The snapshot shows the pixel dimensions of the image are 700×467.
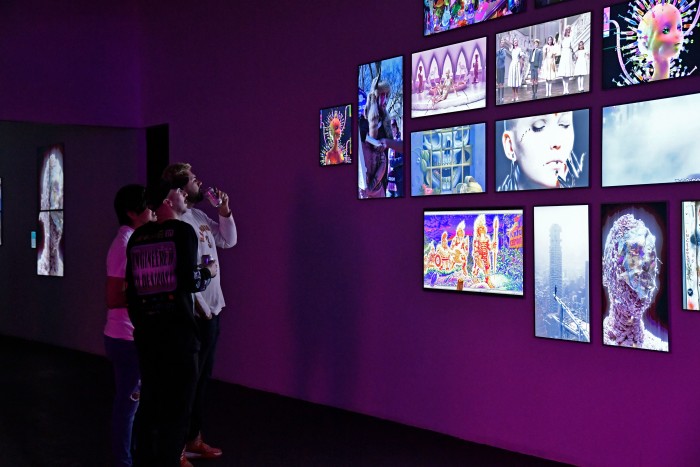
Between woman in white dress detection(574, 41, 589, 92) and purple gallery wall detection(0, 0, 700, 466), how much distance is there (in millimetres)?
65

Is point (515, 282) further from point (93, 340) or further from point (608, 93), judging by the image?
point (93, 340)

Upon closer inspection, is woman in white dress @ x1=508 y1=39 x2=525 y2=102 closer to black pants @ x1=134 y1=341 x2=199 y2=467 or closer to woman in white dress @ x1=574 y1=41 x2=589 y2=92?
woman in white dress @ x1=574 y1=41 x2=589 y2=92

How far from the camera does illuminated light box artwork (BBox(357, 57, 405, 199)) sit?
15.0 feet

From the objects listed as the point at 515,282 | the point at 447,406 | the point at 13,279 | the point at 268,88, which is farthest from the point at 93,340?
the point at 515,282

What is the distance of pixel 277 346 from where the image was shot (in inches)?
216

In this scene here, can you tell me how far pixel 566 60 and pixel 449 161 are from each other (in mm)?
908

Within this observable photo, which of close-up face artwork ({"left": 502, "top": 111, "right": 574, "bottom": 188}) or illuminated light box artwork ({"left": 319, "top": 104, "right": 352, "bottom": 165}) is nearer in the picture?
close-up face artwork ({"left": 502, "top": 111, "right": 574, "bottom": 188})

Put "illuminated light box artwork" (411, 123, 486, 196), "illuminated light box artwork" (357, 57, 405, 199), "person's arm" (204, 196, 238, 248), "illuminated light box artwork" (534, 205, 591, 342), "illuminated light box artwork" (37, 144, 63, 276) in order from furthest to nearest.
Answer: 1. "illuminated light box artwork" (37, 144, 63, 276)
2. "illuminated light box artwork" (357, 57, 405, 199)
3. "illuminated light box artwork" (411, 123, 486, 196)
4. "person's arm" (204, 196, 238, 248)
5. "illuminated light box artwork" (534, 205, 591, 342)

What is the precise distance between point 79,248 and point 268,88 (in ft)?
10.8

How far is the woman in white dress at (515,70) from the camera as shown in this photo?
3.93 metres

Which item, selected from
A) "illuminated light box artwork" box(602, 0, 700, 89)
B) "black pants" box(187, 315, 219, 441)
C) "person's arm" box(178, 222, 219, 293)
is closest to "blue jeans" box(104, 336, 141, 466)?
"black pants" box(187, 315, 219, 441)

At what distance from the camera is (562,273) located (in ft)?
12.3

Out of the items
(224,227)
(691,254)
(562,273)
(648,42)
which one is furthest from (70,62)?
(691,254)

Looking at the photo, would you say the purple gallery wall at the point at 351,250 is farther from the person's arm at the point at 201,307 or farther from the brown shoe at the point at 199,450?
the person's arm at the point at 201,307
